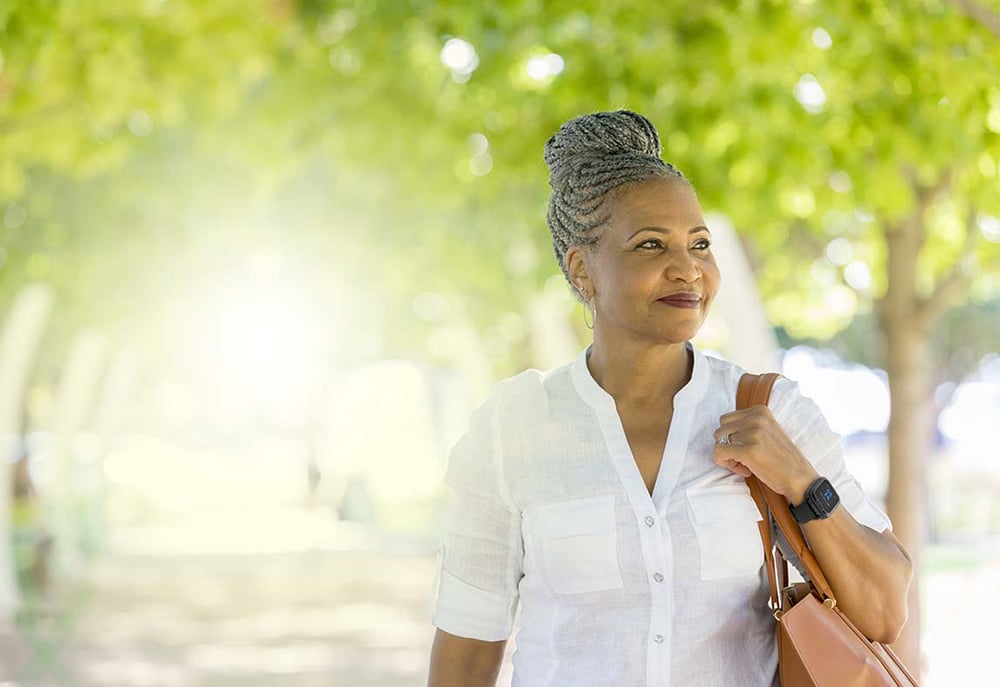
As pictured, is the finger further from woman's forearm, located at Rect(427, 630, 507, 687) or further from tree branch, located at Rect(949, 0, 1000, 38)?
tree branch, located at Rect(949, 0, 1000, 38)

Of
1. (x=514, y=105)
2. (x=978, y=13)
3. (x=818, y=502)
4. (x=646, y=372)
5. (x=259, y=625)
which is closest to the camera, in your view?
(x=818, y=502)

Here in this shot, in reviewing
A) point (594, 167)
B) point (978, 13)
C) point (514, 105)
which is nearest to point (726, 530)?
point (594, 167)

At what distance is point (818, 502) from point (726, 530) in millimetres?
210

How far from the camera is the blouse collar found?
2680 mm

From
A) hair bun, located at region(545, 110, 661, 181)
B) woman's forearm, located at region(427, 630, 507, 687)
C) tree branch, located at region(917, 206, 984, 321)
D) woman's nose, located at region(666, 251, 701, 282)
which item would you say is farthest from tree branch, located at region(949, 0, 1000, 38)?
tree branch, located at region(917, 206, 984, 321)

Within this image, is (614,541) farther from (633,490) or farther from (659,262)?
(659,262)

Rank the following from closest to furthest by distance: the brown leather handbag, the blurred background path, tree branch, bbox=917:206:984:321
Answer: the brown leather handbag → tree branch, bbox=917:206:984:321 → the blurred background path

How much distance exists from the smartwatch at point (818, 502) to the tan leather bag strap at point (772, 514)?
40mm

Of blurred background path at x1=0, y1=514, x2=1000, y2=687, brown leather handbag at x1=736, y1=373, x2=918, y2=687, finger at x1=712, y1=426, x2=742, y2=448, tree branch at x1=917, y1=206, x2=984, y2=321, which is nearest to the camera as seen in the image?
brown leather handbag at x1=736, y1=373, x2=918, y2=687

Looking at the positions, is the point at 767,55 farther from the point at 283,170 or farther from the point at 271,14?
the point at 283,170

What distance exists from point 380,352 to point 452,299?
9.20 metres

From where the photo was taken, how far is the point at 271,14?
866cm

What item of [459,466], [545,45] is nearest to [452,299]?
[545,45]

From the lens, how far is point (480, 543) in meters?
2.75
